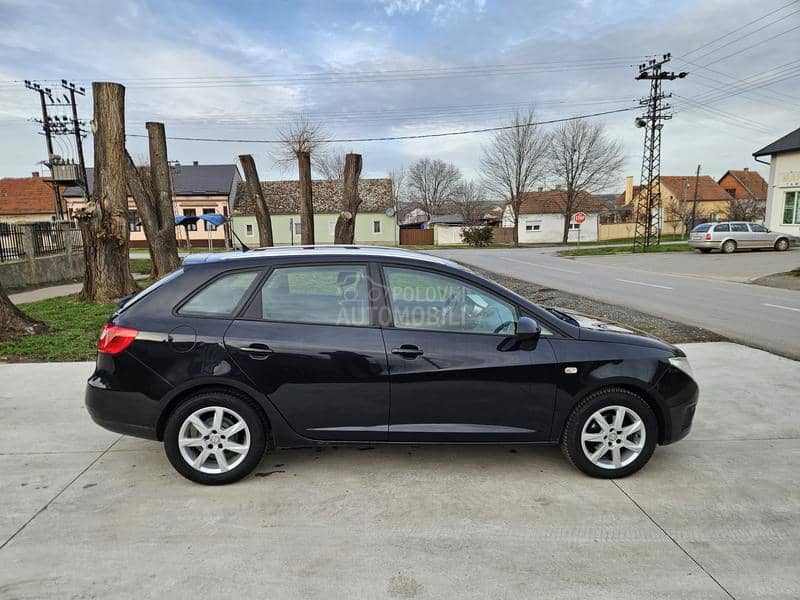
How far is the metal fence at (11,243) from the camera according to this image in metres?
14.1

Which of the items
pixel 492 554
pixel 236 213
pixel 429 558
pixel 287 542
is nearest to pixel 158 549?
pixel 287 542

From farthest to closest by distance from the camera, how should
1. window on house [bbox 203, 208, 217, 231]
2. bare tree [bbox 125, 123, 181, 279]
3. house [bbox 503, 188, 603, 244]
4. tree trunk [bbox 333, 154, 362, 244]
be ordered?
house [bbox 503, 188, 603, 244] < window on house [bbox 203, 208, 217, 231] < tree trunk [bbox 333, 154, 362, 244] < bare tree [bbox 125, 123, 181, 279]

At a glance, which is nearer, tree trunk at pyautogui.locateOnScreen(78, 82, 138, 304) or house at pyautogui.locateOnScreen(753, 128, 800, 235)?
tree trunk at pyautogui.locateOnScreen(78, 82, 138, 304)

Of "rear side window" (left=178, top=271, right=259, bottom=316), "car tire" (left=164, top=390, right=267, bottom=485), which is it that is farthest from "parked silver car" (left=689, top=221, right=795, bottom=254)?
"car tire" (left=164, top=390, right=267, bottom=485)

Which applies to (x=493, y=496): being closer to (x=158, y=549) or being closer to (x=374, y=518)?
(x=374, y=518)

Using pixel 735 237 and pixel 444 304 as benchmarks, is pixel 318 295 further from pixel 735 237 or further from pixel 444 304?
pixel 735 237

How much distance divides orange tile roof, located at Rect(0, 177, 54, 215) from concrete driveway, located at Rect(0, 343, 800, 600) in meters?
58.2

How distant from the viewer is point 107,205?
34.8 ft

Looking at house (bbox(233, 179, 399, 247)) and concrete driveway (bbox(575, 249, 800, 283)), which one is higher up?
house (bbox(233, 179, 399, 247))

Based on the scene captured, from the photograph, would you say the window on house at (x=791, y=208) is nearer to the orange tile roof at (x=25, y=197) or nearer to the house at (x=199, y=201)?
the house at (x=199, y=201)

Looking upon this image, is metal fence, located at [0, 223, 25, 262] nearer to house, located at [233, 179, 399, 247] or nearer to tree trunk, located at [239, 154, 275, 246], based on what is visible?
tree trunk, located at [239, 154, 275, 246]

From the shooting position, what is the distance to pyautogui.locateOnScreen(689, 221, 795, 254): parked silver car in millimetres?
25938

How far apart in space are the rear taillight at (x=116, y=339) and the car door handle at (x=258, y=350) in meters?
0.76

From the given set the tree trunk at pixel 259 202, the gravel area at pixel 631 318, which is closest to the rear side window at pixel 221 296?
the gravel area at pixel 631 318
